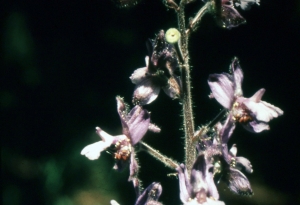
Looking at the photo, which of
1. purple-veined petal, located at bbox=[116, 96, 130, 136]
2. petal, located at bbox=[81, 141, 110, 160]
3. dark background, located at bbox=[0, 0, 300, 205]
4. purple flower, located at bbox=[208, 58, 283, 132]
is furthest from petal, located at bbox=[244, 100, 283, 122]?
dark background, located at bbox=[0, 0, 300, 205]

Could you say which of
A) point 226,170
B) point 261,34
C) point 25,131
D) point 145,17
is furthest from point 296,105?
point 226,170

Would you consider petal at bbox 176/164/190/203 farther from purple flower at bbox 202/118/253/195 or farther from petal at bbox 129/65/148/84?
petal at bbox 129/65/148/84

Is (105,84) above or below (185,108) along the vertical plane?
below

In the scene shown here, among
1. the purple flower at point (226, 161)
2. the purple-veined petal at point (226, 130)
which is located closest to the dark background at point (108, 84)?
the purple flower at point (226, 161)

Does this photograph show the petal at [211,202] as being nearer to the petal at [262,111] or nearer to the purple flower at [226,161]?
the purple flower at [226,161]

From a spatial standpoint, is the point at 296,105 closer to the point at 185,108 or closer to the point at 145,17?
the point at 145,17

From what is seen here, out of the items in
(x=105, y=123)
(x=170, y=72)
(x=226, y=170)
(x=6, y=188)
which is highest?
(x=170, y=72)

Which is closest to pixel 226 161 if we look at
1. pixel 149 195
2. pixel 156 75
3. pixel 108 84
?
pixel 149 195
